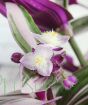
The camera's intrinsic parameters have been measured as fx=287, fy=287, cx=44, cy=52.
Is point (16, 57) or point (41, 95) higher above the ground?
point (16, 57)

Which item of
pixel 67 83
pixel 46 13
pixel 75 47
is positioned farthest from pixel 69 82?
pixel 46 13

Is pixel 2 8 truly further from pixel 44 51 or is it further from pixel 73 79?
pixel 73 79

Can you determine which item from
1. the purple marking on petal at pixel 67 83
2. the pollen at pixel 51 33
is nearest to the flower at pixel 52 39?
the pollen at pixel 51 33

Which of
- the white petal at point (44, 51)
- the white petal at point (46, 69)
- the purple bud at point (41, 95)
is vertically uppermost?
the white petal at point (44, 51)

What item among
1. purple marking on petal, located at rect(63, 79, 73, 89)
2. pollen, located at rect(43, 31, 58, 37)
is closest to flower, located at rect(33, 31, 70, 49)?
pollen, located at rect(43, 31, 58, 37)

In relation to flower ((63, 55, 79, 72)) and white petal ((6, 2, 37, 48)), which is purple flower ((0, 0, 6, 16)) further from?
flower ((63, 55, 79, 72))

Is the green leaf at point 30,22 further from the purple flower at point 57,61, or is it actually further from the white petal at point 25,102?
the white petal at point 25,102
